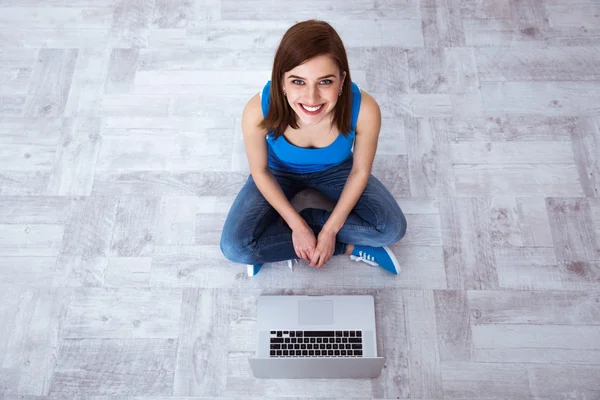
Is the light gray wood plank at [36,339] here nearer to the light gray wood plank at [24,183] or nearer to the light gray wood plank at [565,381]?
the light gray wood plank at [24,183]

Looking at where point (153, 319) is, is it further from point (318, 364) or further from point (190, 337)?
point (318, 364)

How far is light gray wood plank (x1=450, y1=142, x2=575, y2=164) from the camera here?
1731mm

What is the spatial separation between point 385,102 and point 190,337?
1.17 meters

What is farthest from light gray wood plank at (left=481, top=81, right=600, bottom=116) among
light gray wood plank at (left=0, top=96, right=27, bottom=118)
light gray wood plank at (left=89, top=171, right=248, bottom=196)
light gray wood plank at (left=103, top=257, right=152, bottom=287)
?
light gray wood plank at (left=0, top=96, right=27, bottom=118)

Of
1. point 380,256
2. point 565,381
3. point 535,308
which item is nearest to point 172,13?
point 380,256

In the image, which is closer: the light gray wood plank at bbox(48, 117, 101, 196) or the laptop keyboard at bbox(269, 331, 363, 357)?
the laptop keyboard at bbox(269, 331, 363, 357)

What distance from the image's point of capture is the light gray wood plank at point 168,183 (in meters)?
1.70

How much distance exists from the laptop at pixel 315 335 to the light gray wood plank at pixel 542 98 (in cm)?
100

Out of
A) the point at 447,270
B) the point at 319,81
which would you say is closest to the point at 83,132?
the point at 319,81

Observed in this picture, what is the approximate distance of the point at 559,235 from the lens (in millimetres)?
1606

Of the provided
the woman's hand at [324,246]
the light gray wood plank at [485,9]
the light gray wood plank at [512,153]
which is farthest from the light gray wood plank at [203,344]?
the light gray wood plank at [485,9]

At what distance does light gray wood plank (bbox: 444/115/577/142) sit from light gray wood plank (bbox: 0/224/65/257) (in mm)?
1539

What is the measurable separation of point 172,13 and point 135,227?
3.45 feet

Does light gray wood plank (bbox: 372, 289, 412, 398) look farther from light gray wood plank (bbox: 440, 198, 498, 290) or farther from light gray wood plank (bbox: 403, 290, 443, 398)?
light gray wood plank (bbox: 440, 198, 498, 290)
